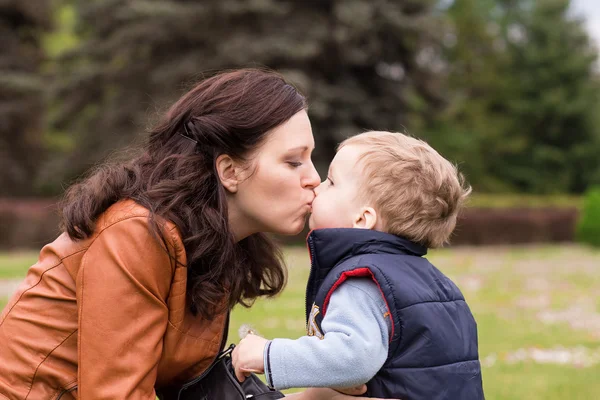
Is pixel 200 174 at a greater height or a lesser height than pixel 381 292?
greater

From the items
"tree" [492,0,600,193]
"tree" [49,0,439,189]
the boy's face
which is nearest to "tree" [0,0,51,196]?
"tree" [49,0,439,189]

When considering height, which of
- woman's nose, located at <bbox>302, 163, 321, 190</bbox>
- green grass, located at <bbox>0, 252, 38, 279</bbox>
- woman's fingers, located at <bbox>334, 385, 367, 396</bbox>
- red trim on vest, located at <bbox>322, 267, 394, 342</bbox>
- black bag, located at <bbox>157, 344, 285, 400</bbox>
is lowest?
green grass, located at <bbox>0, 252, 38, 279</bbox>

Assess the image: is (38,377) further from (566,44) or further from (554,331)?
(566,44)

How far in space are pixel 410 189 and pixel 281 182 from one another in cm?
43

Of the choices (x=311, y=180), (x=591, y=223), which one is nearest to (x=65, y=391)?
(x=311, y=180)

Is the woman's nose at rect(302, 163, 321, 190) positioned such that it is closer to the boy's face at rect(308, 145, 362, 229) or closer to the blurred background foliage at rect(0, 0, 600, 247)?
the boy's face at rect(308, 145, 362, 229)

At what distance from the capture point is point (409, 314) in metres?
2.18

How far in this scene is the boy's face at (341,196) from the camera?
2445 mm

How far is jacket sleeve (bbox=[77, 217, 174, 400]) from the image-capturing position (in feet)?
6.97

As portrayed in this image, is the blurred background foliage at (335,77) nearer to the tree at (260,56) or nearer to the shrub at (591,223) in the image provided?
the tree at (260,56)

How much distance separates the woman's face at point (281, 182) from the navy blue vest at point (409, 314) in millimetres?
182

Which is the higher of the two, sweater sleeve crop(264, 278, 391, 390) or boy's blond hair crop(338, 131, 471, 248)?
boy's blond hair crop(338, 131, 471, 248)

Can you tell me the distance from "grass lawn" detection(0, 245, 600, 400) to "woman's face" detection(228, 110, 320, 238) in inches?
55.0

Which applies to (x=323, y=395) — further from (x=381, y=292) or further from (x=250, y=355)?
(x=381, y=292)
